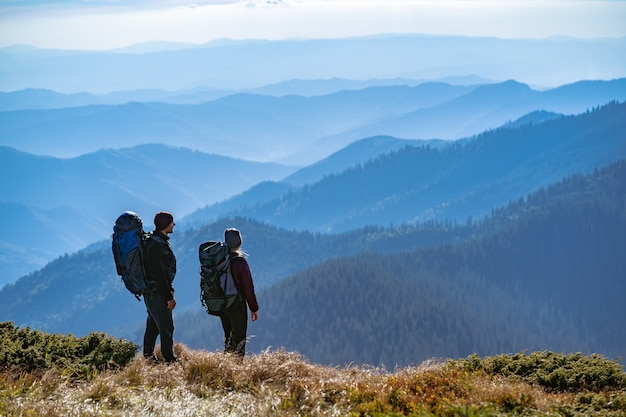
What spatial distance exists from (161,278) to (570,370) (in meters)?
7.95

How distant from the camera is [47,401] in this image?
484 inches

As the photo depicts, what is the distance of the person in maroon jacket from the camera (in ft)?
52.7

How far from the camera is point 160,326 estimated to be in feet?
51.8

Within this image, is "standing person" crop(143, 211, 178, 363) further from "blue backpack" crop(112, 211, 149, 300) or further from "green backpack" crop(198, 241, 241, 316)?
"green backpack" crop(198, 241, 241, 316)

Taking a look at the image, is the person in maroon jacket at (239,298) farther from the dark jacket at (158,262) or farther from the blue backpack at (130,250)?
the blue backpack at (130,250)

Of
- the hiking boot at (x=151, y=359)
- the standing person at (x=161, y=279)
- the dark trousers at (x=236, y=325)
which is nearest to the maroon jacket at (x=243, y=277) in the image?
the dark trousers at (x=236, y=325)

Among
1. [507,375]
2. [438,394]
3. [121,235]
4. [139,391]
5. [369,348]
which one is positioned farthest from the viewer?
[369,348]

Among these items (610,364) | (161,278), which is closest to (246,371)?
(161,278)

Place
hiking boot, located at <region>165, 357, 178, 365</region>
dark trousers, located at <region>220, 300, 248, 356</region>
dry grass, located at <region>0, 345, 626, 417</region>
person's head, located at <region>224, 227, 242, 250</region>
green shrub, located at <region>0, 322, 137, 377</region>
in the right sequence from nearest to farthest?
1. dry grass, located at <region>0, 345, 626, 417</region>
2. green shrub, located at <region>0, 322, 137, 377</region>
3. hiking boot, located at <region>165, 357, 178, 365</region>
4. person's head, located at <region>224, 227, 242, 250</region>
5. dark trousers, located at <region>220, 300, 248, 356</region>

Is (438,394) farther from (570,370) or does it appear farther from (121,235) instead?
(121,235)

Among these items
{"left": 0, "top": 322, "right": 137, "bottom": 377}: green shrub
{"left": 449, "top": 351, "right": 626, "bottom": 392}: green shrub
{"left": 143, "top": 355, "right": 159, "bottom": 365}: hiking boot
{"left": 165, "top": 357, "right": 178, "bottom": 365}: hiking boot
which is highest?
{"left": 0, "top": 322, "right": 137, "bottom": 377}: green shrub

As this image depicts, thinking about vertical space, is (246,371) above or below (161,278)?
below

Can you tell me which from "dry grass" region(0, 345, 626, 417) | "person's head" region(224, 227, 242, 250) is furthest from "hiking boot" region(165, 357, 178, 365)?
"person's head" region(224, 227, 242, 250)

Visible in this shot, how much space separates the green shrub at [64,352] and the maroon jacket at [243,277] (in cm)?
245
